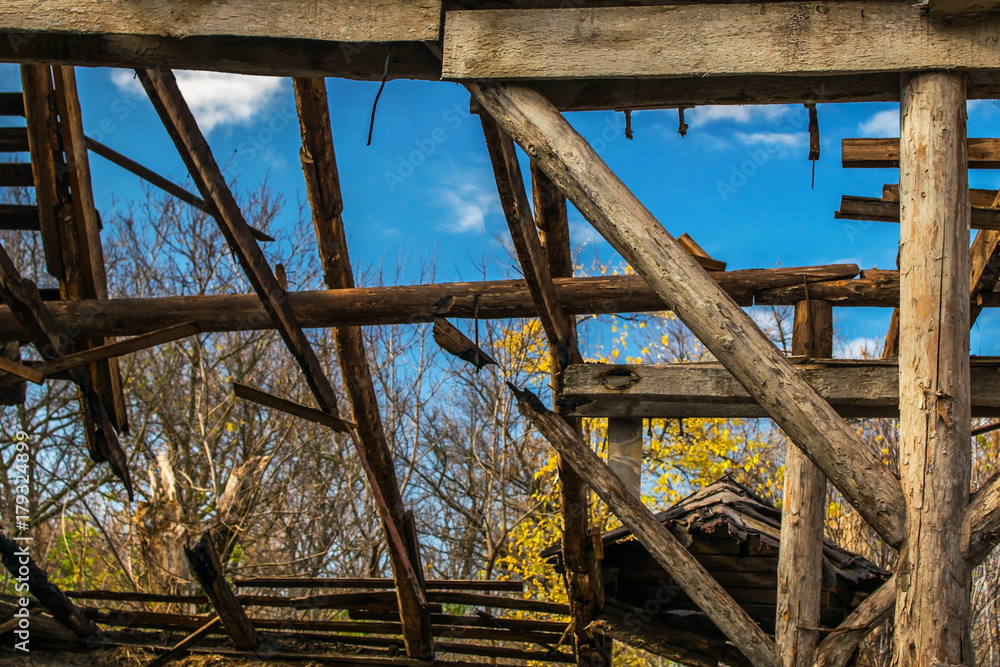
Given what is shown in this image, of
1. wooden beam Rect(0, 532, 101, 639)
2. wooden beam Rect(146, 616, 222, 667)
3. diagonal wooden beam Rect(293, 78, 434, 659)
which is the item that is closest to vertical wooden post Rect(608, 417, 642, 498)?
diagonal wooden beam Rect(293, 78, 434, 659)

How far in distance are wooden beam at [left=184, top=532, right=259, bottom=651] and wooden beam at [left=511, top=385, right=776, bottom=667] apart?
275 cm

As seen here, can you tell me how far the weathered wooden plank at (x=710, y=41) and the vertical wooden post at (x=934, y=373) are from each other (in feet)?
0.45

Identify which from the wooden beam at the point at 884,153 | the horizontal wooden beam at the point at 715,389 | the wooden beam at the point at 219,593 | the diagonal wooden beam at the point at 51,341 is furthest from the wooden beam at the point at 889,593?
the diagonal wooden beam at the point at 51,341

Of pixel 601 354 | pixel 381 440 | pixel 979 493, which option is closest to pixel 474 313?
pixel 381 440

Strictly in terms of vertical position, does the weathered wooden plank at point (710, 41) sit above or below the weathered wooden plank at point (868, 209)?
below

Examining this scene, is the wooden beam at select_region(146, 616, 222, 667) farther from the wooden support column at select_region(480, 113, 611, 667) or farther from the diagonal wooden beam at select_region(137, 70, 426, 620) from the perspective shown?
the wooden support column at select_region(480, 113, 611, 667)

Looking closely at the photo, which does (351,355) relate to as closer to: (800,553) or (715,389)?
(715,389)

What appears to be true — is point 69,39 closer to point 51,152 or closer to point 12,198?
point 51,152

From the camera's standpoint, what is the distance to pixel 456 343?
5.06 metres

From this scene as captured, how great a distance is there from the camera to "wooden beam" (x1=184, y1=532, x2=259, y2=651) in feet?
19.5

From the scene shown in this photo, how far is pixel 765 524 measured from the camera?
6027 mm

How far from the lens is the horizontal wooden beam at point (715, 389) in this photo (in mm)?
4418

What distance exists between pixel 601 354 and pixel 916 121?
15.2 meters

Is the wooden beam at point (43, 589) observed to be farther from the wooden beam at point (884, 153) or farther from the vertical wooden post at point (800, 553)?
the wooden beam at point (884, 153)
